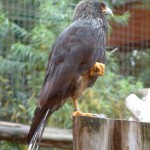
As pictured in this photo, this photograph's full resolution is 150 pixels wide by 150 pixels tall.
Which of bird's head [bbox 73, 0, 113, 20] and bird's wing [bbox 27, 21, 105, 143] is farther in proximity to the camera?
bird's head [bbox 73, 0, 113, 20]

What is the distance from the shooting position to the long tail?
3.07m

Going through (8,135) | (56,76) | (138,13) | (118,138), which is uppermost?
(138,13)

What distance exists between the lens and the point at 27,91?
20.3ft

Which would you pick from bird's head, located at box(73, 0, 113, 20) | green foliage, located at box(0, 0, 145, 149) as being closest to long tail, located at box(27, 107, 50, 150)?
bird's head, located at box(73, 0, 113, 20)

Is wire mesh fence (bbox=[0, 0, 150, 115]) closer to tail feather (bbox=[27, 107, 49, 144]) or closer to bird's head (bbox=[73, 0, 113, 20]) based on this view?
bird's head (bbox=[73, 0, 113, 20])

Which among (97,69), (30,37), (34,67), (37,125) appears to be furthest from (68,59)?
(30,37)

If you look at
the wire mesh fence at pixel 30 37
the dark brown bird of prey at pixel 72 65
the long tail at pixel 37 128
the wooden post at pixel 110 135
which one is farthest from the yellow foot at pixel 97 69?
the wire mesh fence at pixel 30 37

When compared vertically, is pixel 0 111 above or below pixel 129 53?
below

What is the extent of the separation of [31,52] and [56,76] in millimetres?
2426

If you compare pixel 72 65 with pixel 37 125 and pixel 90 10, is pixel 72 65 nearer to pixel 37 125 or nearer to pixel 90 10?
pixel 37 125

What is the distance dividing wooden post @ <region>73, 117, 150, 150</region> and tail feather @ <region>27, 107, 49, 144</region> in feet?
1.55

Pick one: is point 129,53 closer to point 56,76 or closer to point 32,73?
point 32,73

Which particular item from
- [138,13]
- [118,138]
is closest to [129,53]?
[138,13]

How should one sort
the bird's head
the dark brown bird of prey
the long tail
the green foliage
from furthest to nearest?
the green foliage, the bird's head, the dark brown bird of prey, the long tail
